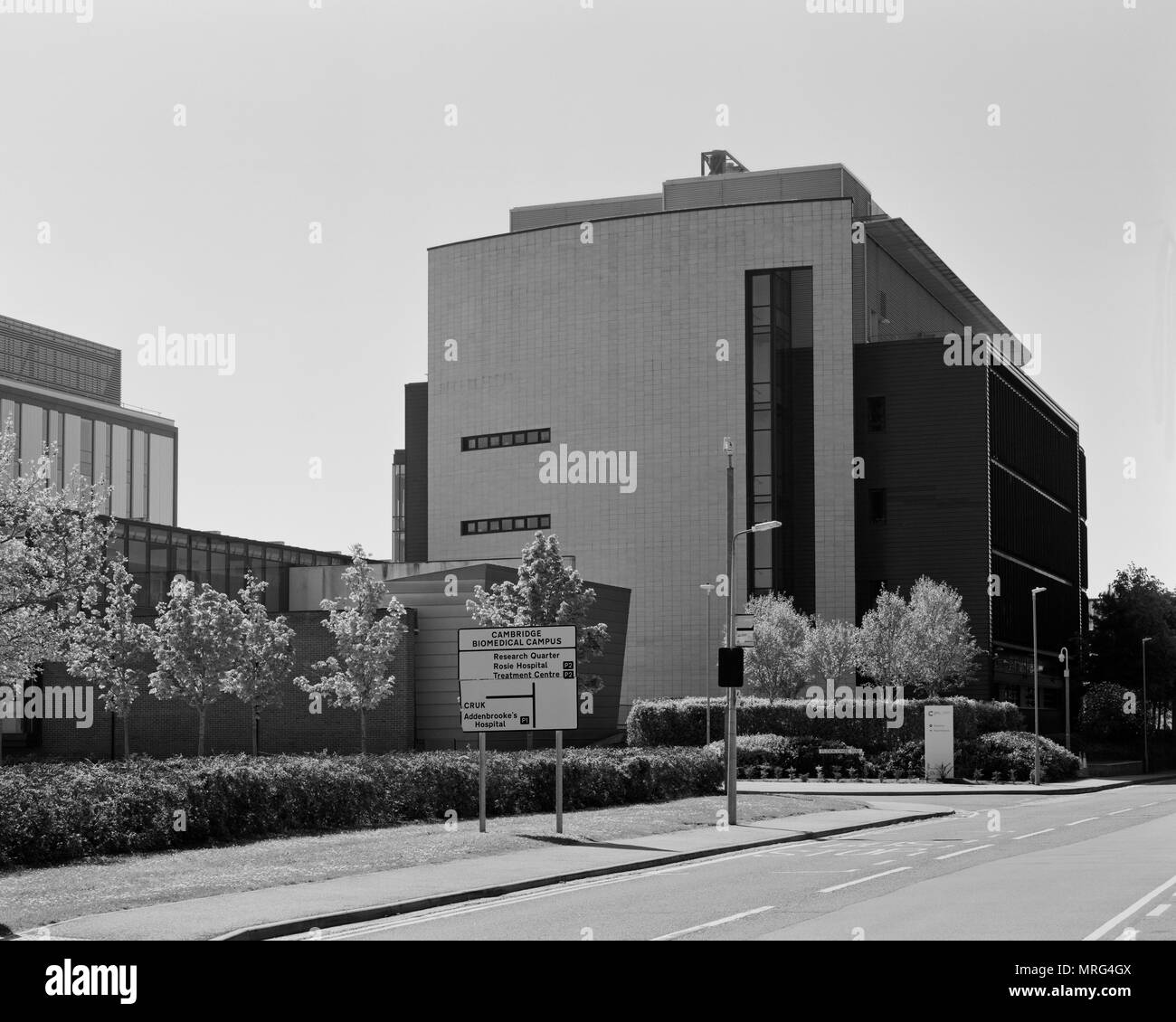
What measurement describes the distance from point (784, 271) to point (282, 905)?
230 feet

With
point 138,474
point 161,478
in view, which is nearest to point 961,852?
point 138,474

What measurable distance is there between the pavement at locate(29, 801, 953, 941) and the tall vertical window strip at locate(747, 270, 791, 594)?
170ft

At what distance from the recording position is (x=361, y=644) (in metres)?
46.9

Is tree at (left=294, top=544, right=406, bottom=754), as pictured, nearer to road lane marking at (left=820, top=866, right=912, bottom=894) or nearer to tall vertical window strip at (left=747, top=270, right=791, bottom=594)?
road lane marking at (left=820, top=866, right=912, bottom=894)

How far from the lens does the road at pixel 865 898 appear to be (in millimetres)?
14039

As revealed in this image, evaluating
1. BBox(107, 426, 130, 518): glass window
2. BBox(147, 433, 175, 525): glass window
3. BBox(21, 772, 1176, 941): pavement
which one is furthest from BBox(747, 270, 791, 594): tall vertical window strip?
BBox(147, 433, 175, 525): glass window

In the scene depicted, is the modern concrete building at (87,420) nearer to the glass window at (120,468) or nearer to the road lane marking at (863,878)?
the glass window at (120,468)

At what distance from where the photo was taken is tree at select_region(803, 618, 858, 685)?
6738 cm

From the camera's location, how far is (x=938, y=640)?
67812mm

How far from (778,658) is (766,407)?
1855 cm

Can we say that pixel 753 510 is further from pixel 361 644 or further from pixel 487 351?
pixel 361 644

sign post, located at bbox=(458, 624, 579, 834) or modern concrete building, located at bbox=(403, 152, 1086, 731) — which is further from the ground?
modern concrete building, located at bbox=(403, 152, 1086, 731)

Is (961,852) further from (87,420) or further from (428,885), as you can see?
(87,420)
